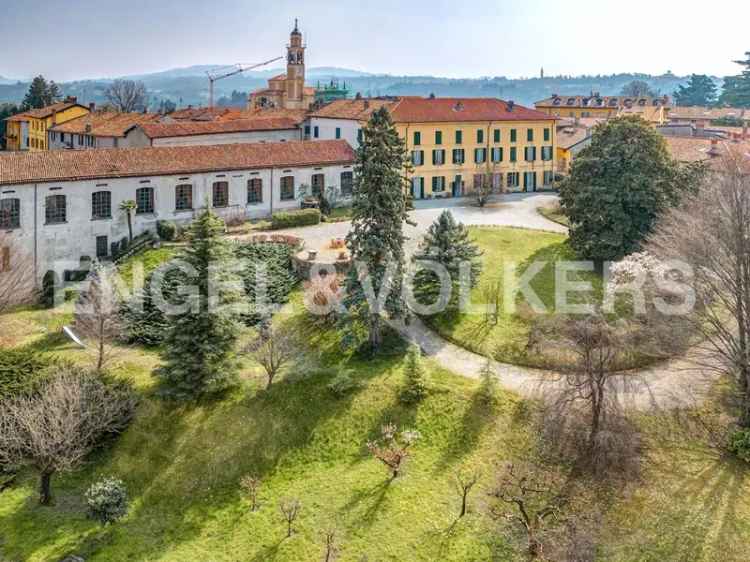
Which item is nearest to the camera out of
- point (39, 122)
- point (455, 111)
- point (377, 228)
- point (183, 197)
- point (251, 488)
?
point (251, 488)

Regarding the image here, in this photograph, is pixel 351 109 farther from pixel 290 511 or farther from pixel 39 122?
pixel 290 511

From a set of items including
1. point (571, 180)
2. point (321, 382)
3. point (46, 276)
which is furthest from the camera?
point (571, 180)

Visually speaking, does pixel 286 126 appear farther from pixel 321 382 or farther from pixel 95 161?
pixel 321 382

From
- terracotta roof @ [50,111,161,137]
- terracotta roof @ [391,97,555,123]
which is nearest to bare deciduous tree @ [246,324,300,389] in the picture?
terracotta roof @ [391,97,555,123]

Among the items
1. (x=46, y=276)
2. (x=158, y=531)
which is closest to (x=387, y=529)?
(x=158, y=531)

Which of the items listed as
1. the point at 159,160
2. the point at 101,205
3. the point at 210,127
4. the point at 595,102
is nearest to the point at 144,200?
the point at 101,205
